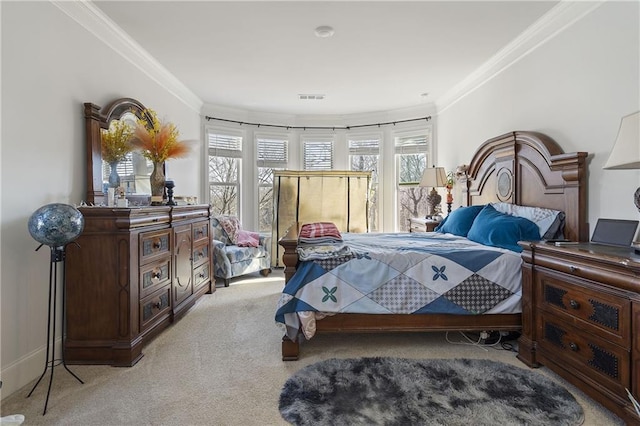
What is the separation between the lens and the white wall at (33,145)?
74.2 inches

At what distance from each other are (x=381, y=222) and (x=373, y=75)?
2.51 meters

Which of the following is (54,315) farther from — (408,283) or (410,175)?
(410,175)

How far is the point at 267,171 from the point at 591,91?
4395 millimetres

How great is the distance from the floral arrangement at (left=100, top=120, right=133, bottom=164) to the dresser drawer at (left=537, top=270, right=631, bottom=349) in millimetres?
3404

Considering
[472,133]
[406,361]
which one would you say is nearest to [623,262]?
[406,361]

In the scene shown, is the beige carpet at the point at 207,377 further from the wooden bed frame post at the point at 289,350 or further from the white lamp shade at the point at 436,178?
the white lamp shade at the point at 436,178

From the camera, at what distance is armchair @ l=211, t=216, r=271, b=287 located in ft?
14.1

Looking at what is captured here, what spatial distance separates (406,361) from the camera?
7.27 ft

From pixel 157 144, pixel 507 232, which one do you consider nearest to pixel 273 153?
pixel 157 144

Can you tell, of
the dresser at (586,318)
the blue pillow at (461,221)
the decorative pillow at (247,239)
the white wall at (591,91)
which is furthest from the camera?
the decorative pillow at (247,239)

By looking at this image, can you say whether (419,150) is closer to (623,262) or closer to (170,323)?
(623,262)

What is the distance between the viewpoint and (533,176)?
9.52 feet

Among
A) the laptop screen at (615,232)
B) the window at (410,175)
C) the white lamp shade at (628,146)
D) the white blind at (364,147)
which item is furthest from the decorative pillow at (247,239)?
the white lamp shade at (628,146)

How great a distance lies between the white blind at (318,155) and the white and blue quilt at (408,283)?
355 cm
